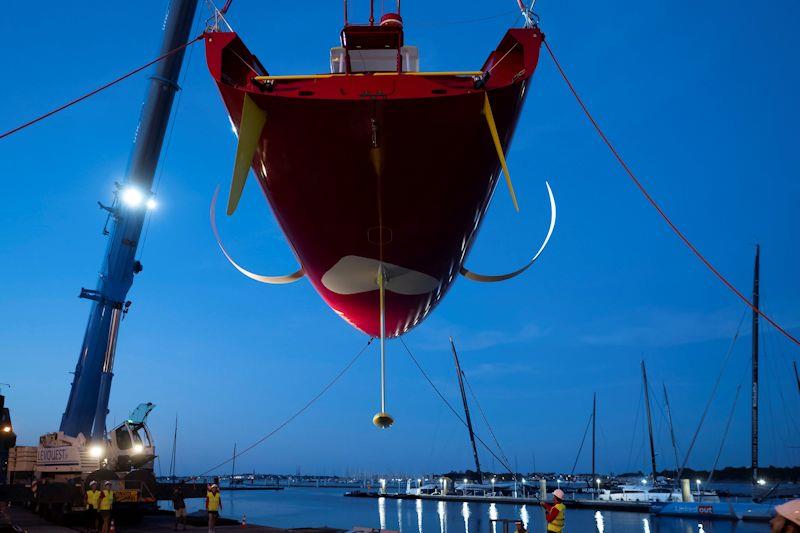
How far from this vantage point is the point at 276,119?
6.30m

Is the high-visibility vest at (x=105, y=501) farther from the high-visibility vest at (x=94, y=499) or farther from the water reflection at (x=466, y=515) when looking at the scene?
the water reflection at (x=466, y=515)

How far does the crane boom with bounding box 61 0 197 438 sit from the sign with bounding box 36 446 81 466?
2.28ft

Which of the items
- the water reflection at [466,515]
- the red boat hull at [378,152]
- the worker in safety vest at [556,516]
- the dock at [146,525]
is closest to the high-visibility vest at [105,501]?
the dock at [146,525]

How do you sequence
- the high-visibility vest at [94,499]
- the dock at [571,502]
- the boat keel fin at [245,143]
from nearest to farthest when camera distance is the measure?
the boat keel fin at [245,143]
the high-visibility vest at [94,499]
the dock at [571,502]

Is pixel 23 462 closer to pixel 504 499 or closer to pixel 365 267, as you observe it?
pixel 365 267

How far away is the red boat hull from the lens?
6.16 meters

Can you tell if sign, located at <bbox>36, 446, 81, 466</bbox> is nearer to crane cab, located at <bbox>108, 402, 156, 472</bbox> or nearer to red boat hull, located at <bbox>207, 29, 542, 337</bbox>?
crane cab, located at <bbox>108, 402, 156, 472</bbox>

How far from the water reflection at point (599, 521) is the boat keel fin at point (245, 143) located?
35420 mm

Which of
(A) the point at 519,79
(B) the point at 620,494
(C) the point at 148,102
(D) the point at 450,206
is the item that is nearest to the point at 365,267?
(D) the point at 450,206

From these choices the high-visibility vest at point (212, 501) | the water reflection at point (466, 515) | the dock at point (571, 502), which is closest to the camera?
the high-visibility vest at point (212, 501)

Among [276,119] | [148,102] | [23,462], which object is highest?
[148,102]

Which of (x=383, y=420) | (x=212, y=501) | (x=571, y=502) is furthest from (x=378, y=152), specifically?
(x=571, y=502)

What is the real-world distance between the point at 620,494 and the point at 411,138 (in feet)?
161

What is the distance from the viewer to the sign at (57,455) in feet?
55.6
